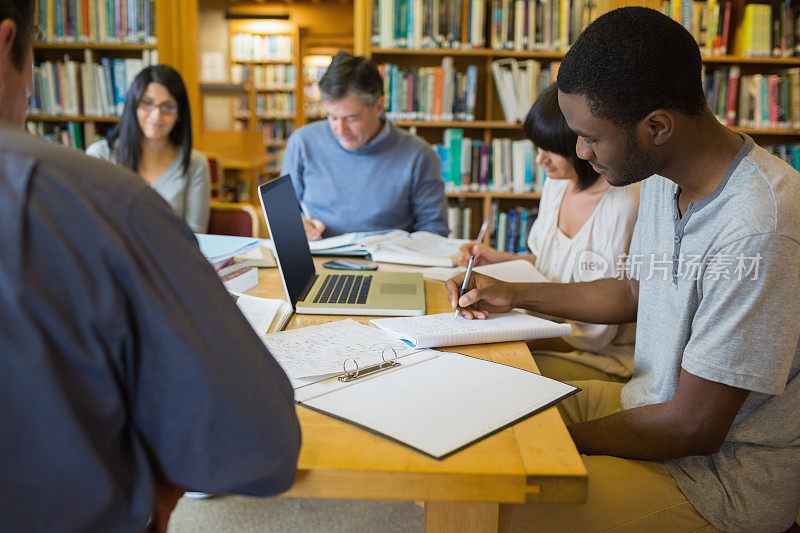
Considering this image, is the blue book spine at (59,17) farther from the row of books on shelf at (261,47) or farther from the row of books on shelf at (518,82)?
the row of books on shelf at (261,47)

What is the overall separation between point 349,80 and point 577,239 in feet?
3.45

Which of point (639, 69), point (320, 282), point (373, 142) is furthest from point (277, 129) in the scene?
point (639, 69)

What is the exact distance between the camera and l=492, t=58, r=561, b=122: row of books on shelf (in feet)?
10.9

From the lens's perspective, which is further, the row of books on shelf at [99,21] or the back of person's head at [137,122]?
the row of books on shelf at [99,21]

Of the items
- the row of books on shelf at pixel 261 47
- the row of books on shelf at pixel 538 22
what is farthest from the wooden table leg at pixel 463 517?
the row of books on shelf at pixel 261 47

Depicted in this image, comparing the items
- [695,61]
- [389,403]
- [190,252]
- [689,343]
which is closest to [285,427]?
[190,252]

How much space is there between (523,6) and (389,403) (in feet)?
9.91

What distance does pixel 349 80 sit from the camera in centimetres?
223

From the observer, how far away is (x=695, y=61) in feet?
3.05

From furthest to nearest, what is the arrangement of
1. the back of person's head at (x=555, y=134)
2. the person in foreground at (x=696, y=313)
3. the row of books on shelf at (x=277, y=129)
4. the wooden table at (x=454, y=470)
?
the row of books on shelf at (x=277, y=129)
the back of person's head at (x=555, y=134)
the person in foreground at (x=696, y=313)
the wooden table at (x=454, y=470)

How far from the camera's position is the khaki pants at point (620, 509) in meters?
0.91

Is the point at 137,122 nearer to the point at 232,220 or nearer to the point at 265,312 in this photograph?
the point at 232,220

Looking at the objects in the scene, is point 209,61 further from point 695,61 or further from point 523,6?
point 695,61

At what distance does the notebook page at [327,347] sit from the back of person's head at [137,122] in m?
1.81
